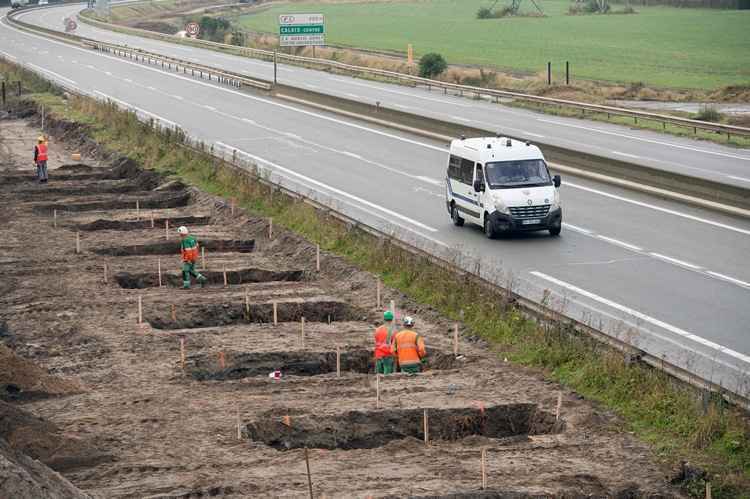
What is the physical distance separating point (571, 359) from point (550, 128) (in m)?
32.6

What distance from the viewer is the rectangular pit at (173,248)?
2856cm

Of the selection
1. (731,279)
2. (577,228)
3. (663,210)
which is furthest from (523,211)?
(663,210)

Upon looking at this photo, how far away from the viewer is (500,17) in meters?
143

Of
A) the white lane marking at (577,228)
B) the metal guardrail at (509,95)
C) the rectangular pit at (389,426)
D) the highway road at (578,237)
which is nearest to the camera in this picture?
the rectangular pit at (389,426)

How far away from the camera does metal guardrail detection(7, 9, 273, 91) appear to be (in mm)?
68838

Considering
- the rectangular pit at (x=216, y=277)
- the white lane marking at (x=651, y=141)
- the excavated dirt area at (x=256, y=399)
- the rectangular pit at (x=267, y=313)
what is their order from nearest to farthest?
the excavated dirt area at (x=256, y=399)
the rectangular pit at (x=267, y=313)
the rectangular pit at (x=216, y=277)
the white lane marking at (x=651, y=141)

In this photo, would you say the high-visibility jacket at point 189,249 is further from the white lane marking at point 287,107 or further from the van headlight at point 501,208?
→ the white lane marking at point 287,107

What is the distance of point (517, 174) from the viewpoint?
29.2 m

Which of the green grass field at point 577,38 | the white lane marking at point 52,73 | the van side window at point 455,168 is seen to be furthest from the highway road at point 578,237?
the green grass field at point 577,38

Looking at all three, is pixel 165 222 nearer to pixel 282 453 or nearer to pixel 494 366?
pixel 494 366

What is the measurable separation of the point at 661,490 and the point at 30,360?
32.7 ft

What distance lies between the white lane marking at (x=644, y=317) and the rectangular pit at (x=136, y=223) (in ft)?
34.2

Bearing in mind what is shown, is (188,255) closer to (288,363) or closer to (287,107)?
(288,363)

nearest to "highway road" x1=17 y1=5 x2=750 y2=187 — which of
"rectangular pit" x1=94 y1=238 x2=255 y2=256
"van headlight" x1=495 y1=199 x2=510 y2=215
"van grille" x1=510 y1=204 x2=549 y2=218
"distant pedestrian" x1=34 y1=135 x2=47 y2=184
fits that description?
"van grille" x1=510 y1=204 x2=549 y2=218
